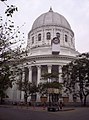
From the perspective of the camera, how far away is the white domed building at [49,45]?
185ft

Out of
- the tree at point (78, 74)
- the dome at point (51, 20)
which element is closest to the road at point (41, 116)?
the tree at point (78, 74)

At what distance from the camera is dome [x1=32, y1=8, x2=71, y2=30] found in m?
65.8

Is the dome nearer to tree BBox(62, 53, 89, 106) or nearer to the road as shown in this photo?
tree BBox(62, 53, 89, 106)

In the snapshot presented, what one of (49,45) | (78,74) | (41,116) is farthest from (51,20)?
(41,116)

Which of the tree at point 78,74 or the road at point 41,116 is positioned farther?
the tree at point 78,74

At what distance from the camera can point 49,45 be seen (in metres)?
60.8

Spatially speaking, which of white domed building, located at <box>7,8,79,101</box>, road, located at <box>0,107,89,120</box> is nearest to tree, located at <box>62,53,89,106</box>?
white domed building, located at <box>7,8,79,101</box>

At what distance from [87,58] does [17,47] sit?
3052cm

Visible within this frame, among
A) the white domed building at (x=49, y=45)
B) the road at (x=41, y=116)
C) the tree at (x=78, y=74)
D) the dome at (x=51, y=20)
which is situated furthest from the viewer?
the dome at (x=51, y=20)

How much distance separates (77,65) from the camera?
4644cm

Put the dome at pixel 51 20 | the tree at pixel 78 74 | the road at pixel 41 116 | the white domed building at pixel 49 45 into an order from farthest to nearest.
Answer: the dome at pixel 51 20 → the white domed building at pixel 49 45 → the tree at pixel 78 74 → the road at pixel 41 116

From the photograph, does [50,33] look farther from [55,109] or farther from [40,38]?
[55,109]

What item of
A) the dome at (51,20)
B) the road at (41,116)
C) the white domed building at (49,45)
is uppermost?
the dome at (51,20)

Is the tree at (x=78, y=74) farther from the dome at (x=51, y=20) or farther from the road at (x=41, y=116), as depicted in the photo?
the road at (x=41, y=116)
